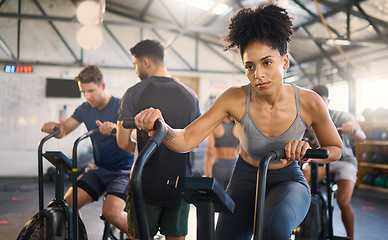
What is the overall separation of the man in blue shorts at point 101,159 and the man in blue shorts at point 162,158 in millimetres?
495

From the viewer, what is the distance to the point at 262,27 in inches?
58.1

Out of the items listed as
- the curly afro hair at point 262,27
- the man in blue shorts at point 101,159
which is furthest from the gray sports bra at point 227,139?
the curly afro hair at point 262,27

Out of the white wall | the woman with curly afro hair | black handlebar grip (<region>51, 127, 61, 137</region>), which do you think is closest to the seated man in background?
the woman with curly afro hair

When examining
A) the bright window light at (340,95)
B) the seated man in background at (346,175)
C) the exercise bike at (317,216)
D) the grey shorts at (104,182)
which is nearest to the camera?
the exercise bike at (317,216)

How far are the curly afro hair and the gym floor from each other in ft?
8.66

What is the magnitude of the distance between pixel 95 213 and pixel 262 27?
4.29 m

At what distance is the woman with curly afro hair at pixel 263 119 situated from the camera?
1.46 m

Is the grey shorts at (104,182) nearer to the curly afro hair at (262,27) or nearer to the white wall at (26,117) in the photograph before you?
the curly afro hair at (262,27)

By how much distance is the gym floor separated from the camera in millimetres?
4000

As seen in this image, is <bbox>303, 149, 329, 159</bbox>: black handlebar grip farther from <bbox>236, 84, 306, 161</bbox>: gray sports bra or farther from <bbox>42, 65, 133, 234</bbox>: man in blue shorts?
<bbox>42, 65, 133, 234</bbox>: man in blue shorts

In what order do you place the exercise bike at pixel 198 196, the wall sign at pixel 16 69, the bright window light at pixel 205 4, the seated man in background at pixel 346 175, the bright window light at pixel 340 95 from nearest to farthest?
the exercise bike at pixel 198 196 < the seated man in background at pixel 346 175 < the bright window light at pixel 205 4 < the wall sign at pixel 16 69 < the bright window light at pixel 340 95

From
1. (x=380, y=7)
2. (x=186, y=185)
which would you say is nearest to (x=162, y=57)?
(x=186, y=185)

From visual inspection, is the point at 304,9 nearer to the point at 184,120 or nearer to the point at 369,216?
the point at 369,216

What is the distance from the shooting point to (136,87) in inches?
81.4
